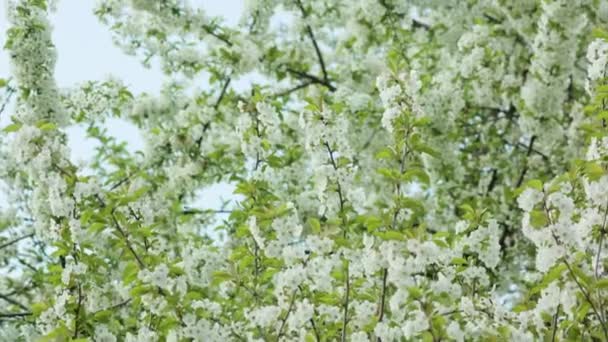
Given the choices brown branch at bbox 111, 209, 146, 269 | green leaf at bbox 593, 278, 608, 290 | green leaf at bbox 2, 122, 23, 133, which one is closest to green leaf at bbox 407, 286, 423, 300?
green leaf at bbox 593, 278, 608, 290

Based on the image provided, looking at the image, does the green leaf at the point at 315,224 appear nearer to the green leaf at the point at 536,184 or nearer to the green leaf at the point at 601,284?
the green leaf at the point at 536,184

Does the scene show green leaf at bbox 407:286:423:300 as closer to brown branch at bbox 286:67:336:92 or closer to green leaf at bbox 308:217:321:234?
green leaf at bbox 308:217:321:234

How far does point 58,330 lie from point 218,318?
2.48ft

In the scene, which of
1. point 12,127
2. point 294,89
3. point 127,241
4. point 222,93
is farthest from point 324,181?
point 294,89

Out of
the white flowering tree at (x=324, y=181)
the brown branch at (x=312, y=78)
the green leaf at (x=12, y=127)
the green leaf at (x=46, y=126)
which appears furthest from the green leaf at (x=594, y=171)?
the brown branch at (x=312, y=78)

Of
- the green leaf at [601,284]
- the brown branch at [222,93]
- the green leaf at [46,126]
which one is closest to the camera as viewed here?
the green leaf at [601,284]

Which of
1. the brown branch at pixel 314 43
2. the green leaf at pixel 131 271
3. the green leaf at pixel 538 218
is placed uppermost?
the brown branch at pixel 314 43

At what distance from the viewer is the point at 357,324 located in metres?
3.62

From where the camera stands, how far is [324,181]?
3.83 m

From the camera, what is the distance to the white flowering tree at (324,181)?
3508 millimetres

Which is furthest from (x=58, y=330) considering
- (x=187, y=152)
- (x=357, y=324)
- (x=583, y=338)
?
(x=187, y=152)

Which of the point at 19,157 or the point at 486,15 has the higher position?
the point at 486,15

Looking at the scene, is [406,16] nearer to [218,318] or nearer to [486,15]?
[486,15]

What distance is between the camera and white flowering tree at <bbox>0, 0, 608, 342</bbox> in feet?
11.5
